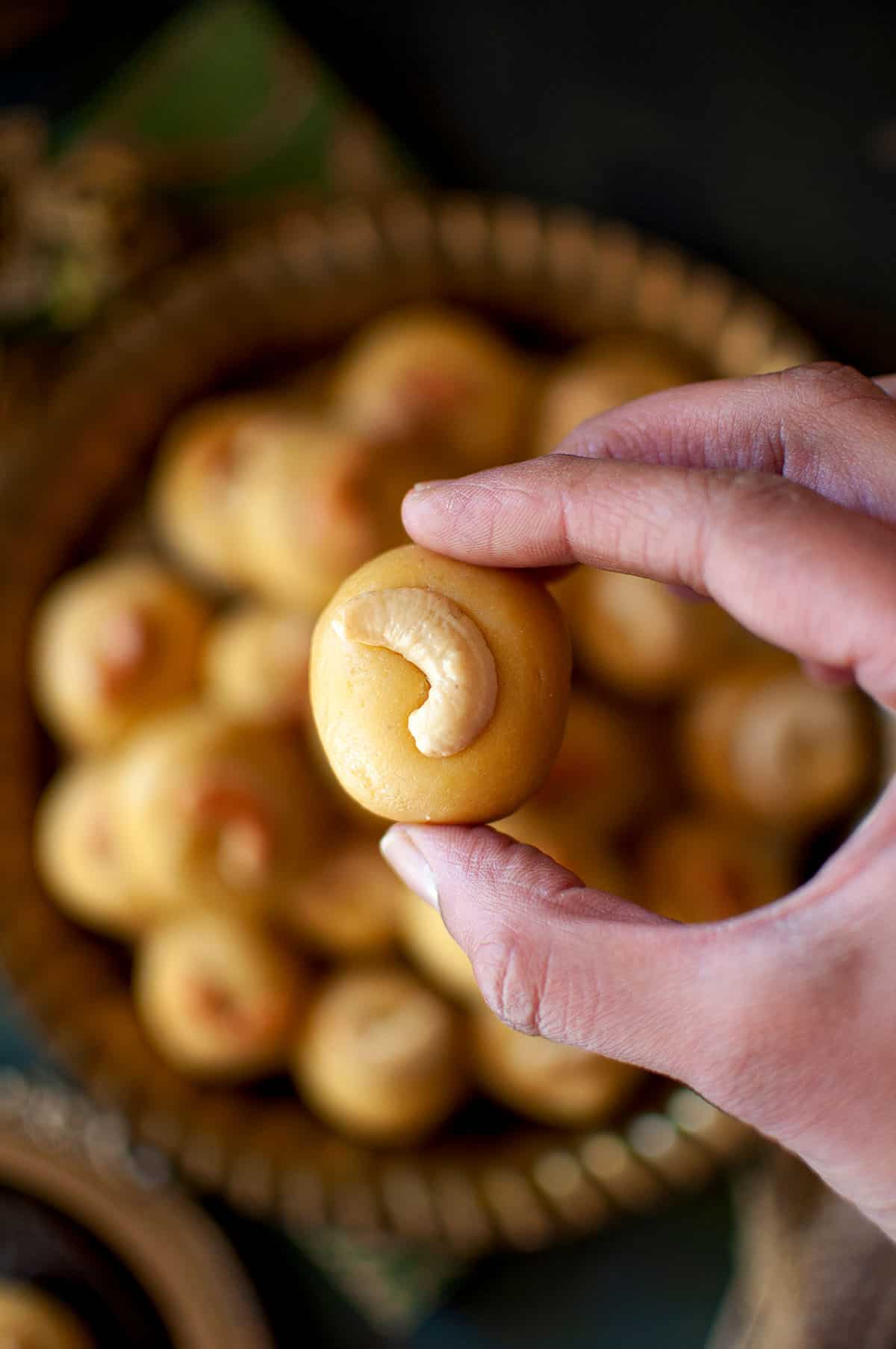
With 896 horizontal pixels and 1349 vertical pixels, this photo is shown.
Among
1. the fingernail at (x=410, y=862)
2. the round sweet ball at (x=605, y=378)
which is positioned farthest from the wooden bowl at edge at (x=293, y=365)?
the fingernail at (x=410, y=862)

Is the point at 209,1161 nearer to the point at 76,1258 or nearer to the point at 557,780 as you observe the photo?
the point at 76,1258

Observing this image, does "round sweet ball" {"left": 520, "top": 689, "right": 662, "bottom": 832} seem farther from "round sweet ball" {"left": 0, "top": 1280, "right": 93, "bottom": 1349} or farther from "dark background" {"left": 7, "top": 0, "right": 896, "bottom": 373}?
"round sweet ball" {"left": 0, "top": 1280, "right": 93, "bottom": 1349}

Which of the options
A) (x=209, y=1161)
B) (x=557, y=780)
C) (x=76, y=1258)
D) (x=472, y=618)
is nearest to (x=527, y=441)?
(x=557, y=780)

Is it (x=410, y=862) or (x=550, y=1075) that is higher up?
(x=410, y=862)

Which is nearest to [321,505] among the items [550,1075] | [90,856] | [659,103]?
[90,856]

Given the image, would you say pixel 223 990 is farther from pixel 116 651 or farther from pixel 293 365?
pixel 293 365

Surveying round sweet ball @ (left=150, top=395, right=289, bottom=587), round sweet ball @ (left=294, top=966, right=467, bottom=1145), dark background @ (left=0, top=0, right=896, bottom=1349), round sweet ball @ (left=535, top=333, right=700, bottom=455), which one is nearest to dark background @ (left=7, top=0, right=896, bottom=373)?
dark background @ (left=0, top=0, right=896, bottom=1349)
